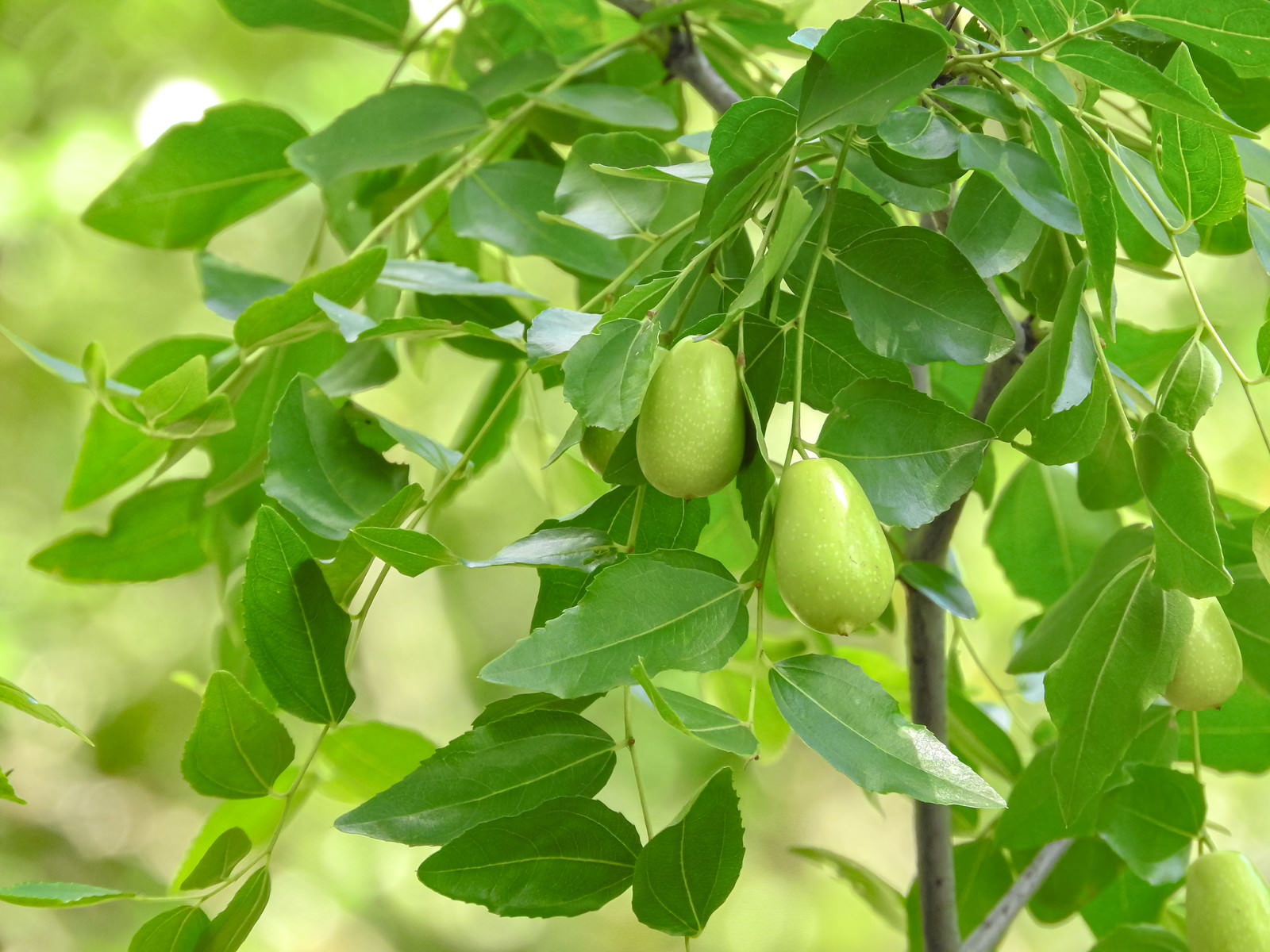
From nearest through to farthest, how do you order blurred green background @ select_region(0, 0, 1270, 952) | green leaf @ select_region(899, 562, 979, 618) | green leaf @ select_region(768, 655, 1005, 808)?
green leaf @ select_region(768, 655, 1005, 808) < green leaf @ select_region(899, 562, 979, 618) < blurred green background @ select_region(0, 0, 1270, 952)

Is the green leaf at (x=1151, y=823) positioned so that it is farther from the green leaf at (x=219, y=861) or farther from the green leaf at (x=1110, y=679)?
the green leaf at (x=219, y=861)

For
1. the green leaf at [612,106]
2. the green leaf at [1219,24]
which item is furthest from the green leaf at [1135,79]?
the green leaf at [612,106]

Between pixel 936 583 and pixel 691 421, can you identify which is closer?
pixel 691 421

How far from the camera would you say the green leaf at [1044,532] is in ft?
1.10

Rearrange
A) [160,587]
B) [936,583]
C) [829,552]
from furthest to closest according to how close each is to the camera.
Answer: [160,587] < [936,583] < [829,552]

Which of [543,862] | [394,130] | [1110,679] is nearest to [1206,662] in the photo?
[1110,679]

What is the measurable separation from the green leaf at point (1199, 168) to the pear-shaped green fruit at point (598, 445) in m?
0.11

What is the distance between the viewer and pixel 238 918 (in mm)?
216

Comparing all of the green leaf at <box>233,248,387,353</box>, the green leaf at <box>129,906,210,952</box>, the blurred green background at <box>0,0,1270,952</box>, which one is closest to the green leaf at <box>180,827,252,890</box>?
the green leaf at <box>129,906,210,952</box>

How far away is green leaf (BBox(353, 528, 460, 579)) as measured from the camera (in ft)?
0.61

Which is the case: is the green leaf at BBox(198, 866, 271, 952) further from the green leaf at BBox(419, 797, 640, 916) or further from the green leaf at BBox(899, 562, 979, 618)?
the green leaf at BBox(899, 562, 979, 618)

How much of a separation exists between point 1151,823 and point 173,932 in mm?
214

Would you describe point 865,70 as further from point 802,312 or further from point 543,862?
point 543,862

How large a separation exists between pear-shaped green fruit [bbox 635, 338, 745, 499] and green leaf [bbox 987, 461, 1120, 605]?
0.65 feet
